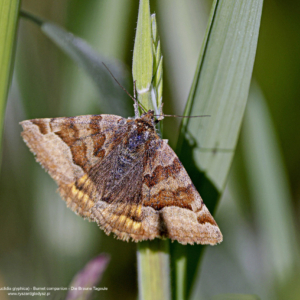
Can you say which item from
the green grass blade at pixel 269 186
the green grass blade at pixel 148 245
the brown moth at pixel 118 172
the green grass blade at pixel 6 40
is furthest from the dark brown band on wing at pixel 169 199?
the green grass blade at pixel 6 40

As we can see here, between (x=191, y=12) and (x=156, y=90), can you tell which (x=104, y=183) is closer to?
(x=156, y=90)

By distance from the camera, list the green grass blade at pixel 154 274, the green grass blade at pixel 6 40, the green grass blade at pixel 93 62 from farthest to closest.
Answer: the green grass blade at pixel 93 62 → the green grass blade at pixel 154 274 → the green grass blade at pixel 6 40

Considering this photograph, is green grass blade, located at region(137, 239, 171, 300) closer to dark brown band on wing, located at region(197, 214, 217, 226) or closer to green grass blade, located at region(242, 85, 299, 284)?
dark brown band on wing, located at region(197, 214, 217, 226)

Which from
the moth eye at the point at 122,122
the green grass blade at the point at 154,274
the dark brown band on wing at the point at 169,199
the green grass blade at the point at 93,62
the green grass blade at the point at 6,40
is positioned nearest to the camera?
the green grass blade at the point at 6,40

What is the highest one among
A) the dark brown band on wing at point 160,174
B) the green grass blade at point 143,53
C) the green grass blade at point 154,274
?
the green grass blade at point 143,53

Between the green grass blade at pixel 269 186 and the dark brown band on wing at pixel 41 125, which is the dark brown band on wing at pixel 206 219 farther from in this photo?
the dark brown band on wing at pixel 41 125

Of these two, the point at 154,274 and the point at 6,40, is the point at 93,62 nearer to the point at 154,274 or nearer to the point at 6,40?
the point at 6,40
